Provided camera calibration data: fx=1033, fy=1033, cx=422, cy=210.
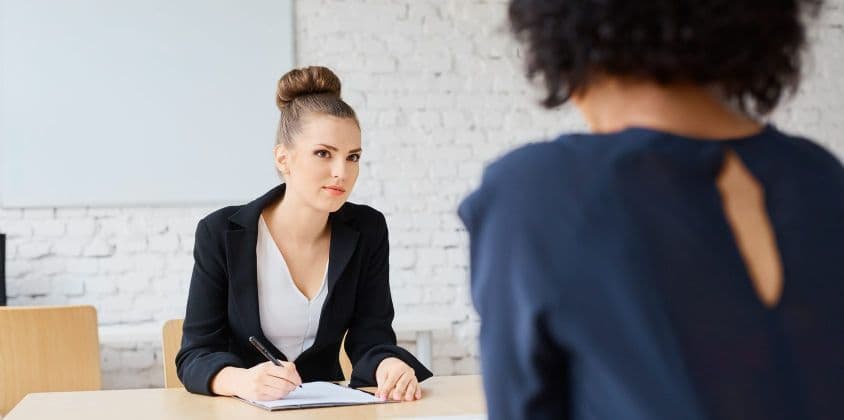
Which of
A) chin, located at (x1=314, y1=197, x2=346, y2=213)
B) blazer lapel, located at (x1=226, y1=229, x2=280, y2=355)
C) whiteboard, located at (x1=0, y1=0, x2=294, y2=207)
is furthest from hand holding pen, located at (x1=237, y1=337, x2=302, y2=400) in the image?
whiteboard, located at (x1=0, y1=0, x2=294, y2=207)

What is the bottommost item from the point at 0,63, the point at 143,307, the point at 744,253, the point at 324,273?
the point at 143,307

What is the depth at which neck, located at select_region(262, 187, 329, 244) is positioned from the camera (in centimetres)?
239

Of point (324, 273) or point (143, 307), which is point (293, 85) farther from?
point (143, 307)

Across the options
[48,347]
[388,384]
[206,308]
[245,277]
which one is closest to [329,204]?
[245,277]

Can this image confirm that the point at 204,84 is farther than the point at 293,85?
Yes

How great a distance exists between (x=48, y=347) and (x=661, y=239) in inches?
99.7

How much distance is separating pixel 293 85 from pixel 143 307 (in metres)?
2.10

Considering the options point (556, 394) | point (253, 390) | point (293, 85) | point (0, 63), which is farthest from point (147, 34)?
point (556, 394)

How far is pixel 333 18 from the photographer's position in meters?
4.43

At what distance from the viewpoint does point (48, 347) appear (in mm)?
2873

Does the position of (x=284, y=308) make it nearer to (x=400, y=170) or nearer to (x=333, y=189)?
(x=333, y=189)

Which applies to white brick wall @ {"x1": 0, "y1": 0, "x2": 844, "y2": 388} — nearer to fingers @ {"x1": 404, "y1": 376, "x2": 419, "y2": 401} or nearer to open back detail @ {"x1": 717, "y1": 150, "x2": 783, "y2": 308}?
fingers @ {"x1": 404, "y1": 376, "x2": 419, "y2": 401}

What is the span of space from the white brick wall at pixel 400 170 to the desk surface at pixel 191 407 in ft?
7.27

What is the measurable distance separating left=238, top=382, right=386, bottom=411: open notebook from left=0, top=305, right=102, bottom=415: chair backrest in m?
1.06
